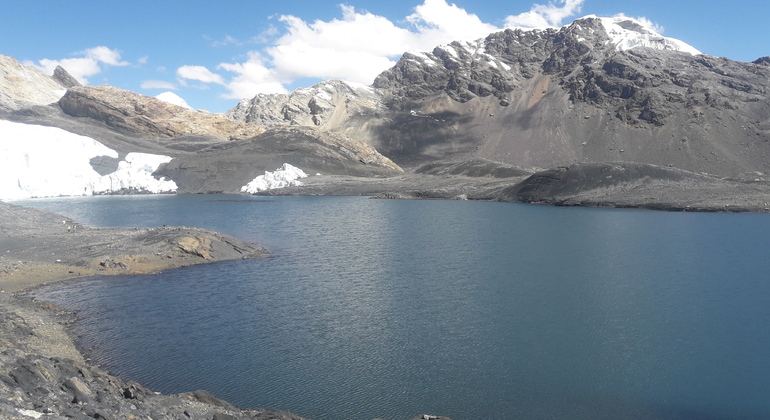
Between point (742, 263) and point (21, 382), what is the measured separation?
44960 mm

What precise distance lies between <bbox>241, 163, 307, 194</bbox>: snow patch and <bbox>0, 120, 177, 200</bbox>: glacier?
760 inches

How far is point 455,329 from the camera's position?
74.2ft

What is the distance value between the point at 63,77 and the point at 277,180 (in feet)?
408

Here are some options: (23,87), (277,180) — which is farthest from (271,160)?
(23,87)

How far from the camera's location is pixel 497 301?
89.8 feet

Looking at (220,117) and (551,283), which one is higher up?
(220,117)

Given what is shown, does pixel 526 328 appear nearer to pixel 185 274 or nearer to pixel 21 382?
pixel 21 382

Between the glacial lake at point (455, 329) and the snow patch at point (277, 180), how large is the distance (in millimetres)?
82900

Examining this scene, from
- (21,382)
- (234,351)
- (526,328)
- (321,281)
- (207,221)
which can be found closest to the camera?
(21,382)

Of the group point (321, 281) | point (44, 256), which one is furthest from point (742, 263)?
point (44, 256)

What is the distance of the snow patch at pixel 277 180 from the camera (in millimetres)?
125500

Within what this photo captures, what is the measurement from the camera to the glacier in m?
96.7

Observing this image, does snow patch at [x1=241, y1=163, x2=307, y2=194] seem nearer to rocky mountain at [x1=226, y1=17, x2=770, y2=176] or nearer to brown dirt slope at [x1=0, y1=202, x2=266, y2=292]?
rocky mountain at [x1=226, y1=17, x2=770, y2=176]

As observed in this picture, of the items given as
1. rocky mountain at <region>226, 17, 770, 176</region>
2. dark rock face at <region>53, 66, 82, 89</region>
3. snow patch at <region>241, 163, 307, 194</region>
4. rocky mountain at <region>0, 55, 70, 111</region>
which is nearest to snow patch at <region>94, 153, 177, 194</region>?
snow patch at <region>241, 163, 307, 194</region>
